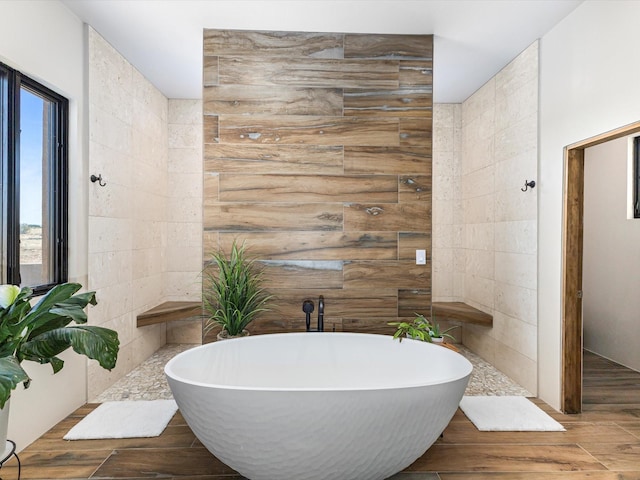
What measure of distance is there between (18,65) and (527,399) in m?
3.99

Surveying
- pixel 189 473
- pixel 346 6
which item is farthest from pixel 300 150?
pixel 189 473

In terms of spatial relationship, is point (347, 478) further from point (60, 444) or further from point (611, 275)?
point (611, 275)

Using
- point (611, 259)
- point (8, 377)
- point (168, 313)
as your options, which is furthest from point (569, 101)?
point (168, 313)

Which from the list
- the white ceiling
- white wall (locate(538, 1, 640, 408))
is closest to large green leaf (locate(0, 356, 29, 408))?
the white ceiling

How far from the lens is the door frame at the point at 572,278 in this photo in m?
3.24

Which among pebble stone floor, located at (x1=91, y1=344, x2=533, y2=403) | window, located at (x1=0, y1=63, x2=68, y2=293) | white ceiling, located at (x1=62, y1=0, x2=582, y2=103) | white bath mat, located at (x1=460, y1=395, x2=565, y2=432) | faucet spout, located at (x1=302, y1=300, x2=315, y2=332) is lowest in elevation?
pebble stone floor, located at (x1=91, y1=344, x2=533, y2=403)

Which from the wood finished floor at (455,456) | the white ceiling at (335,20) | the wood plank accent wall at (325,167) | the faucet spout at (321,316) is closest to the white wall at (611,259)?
the wood finished floor at (455,456)

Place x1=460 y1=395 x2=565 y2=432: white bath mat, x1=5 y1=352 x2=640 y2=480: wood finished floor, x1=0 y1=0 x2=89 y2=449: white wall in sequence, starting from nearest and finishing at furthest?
x1=5 y1=352 x2=640 y2=480: wood finished floor → x1=0 y1=0 x2=89 y2=449: white wall → x1=460 y1=395 x2=565 y2=432: white bath mat

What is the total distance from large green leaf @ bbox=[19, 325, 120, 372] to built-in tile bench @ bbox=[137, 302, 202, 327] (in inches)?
90.1

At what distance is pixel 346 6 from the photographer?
3145 millimetres

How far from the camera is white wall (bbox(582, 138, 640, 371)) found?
169 inches

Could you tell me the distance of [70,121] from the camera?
131 inches

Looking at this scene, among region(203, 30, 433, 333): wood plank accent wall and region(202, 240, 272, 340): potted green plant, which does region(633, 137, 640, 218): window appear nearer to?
A: region(203, 30, 433, 333): wood plank accent wall

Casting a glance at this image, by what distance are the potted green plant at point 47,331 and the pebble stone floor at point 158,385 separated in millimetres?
1544
